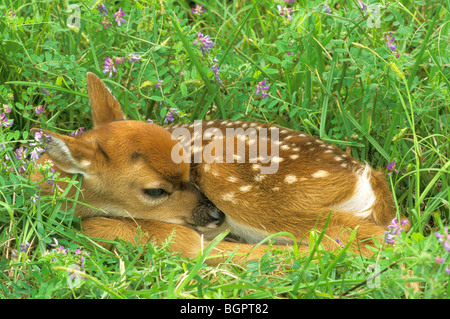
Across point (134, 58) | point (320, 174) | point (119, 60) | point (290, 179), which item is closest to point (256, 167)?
point (290, 179)

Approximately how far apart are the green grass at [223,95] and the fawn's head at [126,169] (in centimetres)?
18

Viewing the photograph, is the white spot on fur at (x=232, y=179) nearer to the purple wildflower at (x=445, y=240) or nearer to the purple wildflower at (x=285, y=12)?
the purple wildflower at (x=285, y=12)

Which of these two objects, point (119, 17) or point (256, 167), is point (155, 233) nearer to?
point (256, 167)

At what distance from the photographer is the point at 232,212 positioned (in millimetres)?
3553

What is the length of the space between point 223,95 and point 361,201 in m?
1.31

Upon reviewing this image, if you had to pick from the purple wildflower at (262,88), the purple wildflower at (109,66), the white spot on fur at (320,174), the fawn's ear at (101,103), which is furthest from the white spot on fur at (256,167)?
the purple wildflower at (109,66)

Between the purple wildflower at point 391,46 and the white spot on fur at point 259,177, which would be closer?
the white spot on fur at point 259,177

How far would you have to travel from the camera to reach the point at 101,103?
12.4 ft

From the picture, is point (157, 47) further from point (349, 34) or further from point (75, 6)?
point (349, 34)

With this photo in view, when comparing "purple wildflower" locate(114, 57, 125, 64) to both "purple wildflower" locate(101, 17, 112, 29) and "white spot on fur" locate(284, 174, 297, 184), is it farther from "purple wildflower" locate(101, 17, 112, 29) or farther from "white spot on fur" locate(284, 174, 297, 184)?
"white spot on fur" locate(284, 174, 297, 184)

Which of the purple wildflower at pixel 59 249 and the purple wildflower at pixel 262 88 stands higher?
the purple wildflower at pixel 262 88

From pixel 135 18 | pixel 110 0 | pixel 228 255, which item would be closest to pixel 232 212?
pixel 228 255

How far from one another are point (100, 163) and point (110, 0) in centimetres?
145

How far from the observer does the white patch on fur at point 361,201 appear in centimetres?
346
